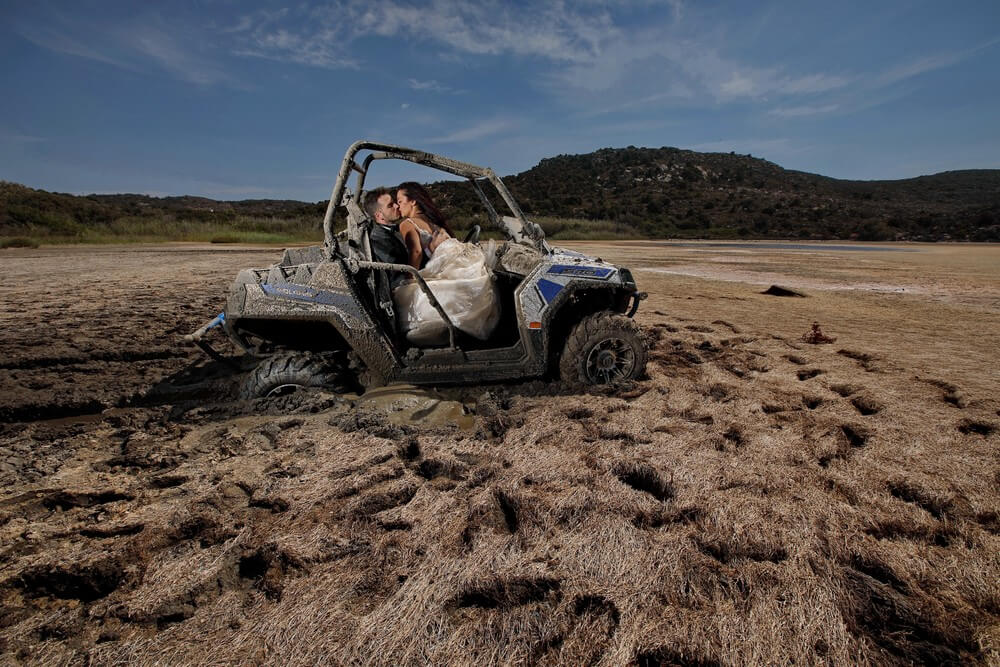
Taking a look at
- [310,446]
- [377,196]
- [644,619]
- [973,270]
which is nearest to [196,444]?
[310,446]

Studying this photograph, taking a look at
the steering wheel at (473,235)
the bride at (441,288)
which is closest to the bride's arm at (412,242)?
the bride at (441,288)

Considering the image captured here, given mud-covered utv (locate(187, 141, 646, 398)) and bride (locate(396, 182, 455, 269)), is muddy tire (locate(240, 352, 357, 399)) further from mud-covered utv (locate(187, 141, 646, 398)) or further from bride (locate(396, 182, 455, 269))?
bride (locate(396, 182, 455, 269))

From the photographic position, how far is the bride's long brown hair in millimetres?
3977

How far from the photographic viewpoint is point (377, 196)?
13.1 ft

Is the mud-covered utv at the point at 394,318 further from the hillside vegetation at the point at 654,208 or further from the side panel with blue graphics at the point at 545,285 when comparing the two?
the hillside vegetation at the point at 654,208

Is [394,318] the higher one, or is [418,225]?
[418,225]

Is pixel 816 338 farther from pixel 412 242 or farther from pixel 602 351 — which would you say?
pixel 412 242

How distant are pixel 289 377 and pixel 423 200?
70.2 inches

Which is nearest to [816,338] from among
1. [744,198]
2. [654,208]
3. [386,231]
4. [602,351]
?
[602,351]

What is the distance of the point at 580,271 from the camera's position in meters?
3.64

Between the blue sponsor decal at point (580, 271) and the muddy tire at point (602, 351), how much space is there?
31 centimetres

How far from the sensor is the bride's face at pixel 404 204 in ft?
12.9

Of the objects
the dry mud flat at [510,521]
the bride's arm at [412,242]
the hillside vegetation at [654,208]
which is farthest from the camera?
the hillside vegetation at [654,208]

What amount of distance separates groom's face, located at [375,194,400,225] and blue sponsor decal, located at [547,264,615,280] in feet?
4.54
